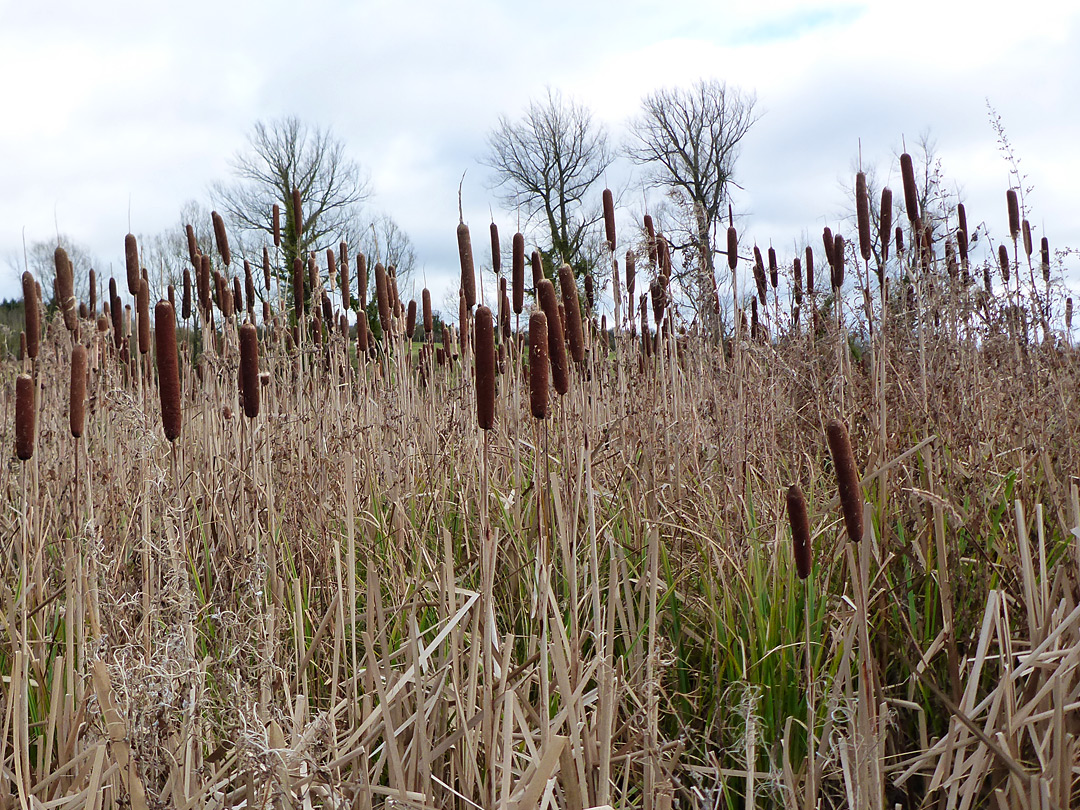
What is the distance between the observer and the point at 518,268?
2.65 m

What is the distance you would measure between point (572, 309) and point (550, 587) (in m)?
0.69

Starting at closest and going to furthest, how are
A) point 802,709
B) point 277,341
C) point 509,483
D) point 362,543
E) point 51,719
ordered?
point 51,719 < point 802,709 < point 362,543 < point 509,483 < point 277,341

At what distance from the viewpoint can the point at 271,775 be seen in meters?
1.27

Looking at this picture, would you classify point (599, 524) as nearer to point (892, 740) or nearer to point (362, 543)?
point (362, 543)

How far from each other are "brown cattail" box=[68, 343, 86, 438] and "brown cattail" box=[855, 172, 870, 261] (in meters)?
2.75

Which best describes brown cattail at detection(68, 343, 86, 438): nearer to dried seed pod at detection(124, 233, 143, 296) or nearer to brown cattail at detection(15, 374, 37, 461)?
brown cattail at detection(15, 374, 37, 461)

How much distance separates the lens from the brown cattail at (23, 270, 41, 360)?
89.7 inches

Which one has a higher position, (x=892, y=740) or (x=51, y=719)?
(x=51, y=719)

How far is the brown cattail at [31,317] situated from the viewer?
7.48ft

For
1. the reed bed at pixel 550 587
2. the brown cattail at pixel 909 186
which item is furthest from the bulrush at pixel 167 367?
the brown cattail at pixel 909 186

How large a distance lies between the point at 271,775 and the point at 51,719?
61cm

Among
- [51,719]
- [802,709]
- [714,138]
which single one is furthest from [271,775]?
[714,138]

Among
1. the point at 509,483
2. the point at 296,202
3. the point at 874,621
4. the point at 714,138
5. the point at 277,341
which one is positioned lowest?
the point at 874,621

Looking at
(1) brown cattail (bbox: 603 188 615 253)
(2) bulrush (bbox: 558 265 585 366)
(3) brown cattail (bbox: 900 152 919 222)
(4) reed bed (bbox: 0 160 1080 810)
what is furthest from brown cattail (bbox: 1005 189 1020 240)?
(2) bulrush (bbox: 558 265 585 366)
